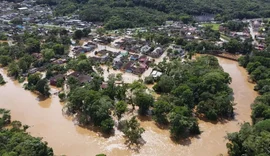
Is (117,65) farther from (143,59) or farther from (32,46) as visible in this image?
(32,46)

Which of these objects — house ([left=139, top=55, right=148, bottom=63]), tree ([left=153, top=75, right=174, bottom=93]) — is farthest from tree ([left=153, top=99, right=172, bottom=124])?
house ([left=139, top=55, right=148, bottom=63])

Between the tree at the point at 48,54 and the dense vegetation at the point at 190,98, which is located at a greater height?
the dense vegetation at the point at 190,98

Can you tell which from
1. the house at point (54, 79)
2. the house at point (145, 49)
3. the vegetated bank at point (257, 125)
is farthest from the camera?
the house at point (145, 49)

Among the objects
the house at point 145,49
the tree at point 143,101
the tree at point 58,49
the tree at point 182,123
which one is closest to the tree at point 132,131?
the tree at point 182,123

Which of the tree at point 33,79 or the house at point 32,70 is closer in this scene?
the tree at point 33,79

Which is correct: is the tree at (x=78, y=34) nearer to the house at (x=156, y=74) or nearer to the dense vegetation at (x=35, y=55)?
the dense vegetation at (x=35, y=55)

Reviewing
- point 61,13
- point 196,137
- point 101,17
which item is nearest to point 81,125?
point 196,137

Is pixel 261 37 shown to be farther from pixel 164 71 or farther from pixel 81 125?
pixel 81 125

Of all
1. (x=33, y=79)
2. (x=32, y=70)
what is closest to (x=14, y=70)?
(x=32, y=70)
